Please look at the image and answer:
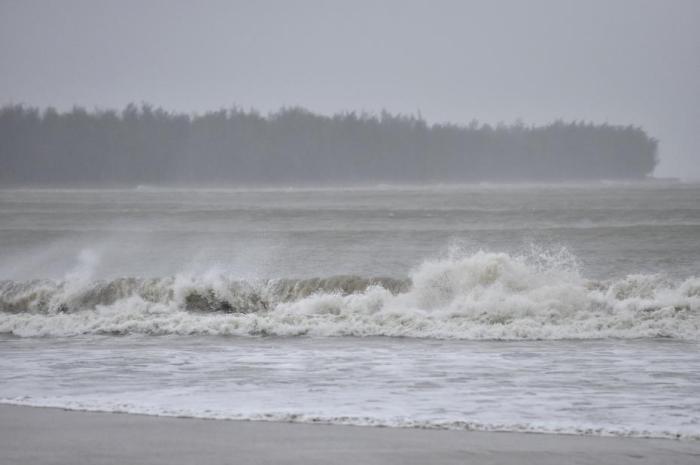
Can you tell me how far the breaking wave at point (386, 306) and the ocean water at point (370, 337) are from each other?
0.04 meters

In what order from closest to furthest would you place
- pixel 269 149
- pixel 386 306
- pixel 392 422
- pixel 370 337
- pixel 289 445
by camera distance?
pixel 289 445 < pixel 392 422 < pixel 370 337 < pixel 386 306 < pixel 269 149

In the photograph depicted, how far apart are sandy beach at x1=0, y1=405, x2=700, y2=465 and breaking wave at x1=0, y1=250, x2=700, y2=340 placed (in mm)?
6609

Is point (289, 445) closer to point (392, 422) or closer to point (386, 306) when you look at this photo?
point (392, 422)

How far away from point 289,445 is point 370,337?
7109 mm

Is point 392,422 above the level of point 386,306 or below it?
above

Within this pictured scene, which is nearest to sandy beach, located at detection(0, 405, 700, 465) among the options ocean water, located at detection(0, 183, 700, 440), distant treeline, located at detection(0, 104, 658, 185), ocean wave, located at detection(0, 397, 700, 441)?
ocean wave, located at detection(0, 397, 700, 441)

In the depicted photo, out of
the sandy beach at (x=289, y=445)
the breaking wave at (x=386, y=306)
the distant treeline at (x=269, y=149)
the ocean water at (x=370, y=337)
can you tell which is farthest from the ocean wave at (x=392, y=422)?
the distant treeline at (x=269, y=149)

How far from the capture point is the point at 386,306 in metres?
16.6

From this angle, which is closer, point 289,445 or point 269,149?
point 289,445

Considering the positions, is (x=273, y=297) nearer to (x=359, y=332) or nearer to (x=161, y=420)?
(x=359, y=332)

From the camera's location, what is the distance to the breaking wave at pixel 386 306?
14.7 metres

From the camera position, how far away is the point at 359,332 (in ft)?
48.6

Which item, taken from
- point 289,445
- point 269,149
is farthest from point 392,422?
point 269,149

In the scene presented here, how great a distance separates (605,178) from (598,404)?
17213 cm
